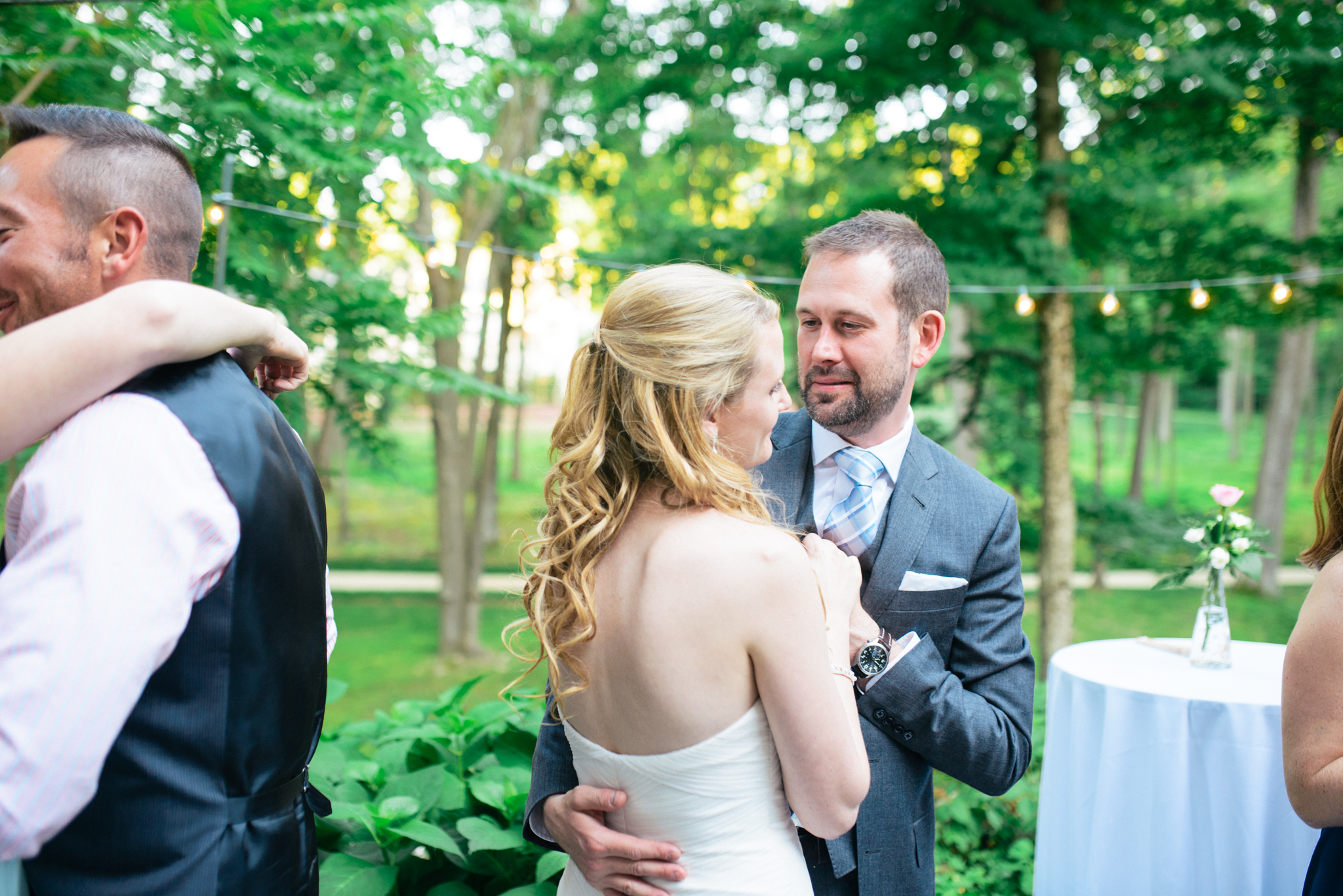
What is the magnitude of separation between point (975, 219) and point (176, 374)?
7.03m

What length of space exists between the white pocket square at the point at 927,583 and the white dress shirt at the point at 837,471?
19 centimetres

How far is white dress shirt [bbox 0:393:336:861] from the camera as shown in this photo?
3.12ft

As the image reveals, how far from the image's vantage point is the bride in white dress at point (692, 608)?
4.24ft

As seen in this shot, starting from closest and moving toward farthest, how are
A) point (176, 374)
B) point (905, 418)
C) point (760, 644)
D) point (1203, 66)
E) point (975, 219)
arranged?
point (176, 374) → point (760, 644) → point (905, 418) → point (1203, 66) → point (975, 219)

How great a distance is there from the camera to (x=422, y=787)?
244cm

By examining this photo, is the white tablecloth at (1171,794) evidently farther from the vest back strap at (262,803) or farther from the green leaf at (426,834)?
the vest back strap at (262,803)

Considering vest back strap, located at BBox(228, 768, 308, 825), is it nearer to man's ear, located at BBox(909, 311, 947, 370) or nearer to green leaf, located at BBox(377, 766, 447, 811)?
green leaf, located at BBox(377, 766, 447, 811)

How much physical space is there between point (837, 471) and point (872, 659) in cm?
52

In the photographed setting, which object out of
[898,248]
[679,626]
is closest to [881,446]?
[898,248]

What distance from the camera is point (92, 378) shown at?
1048 millimetres

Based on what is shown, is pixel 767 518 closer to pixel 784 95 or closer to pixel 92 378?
pixel 92 378

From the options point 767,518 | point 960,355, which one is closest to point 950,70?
point 960,355

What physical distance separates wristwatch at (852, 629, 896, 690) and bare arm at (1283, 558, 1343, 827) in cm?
75

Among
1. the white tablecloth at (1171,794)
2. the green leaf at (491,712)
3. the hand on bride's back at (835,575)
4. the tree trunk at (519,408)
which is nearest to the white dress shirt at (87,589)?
the hand on bride's back at (835,575)
